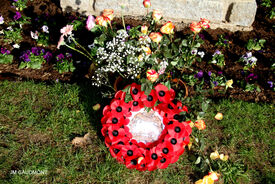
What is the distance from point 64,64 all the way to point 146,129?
146 cm

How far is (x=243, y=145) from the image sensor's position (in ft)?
8.82

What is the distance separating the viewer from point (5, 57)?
3.43 meters

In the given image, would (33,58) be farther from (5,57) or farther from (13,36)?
(13,36)

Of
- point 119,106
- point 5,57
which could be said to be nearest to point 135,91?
point 119,106

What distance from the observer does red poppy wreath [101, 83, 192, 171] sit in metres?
2.32

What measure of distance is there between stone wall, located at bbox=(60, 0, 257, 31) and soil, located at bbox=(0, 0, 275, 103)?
13cm

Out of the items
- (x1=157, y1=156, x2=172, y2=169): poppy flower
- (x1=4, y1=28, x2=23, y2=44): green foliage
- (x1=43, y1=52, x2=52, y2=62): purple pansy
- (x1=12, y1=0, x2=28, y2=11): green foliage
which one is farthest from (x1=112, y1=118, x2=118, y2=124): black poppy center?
(x1=12, y1=0, x2=28, y2=11): green foliage

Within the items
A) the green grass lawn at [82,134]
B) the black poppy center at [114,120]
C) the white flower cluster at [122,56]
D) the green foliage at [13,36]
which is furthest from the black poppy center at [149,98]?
the green foliage at [13,36]

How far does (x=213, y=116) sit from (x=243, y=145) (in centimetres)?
44

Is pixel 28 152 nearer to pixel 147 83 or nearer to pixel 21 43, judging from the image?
pixel 147 83

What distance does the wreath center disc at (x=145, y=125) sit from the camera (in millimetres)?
2547

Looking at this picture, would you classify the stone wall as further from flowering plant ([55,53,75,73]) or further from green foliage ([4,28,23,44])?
flowering plant ([55,53,75,73])

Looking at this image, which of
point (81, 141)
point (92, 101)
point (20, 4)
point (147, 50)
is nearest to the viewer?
point (147, 50)

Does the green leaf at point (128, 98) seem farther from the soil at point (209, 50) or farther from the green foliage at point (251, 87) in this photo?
the green foliage at point (251, 87)
